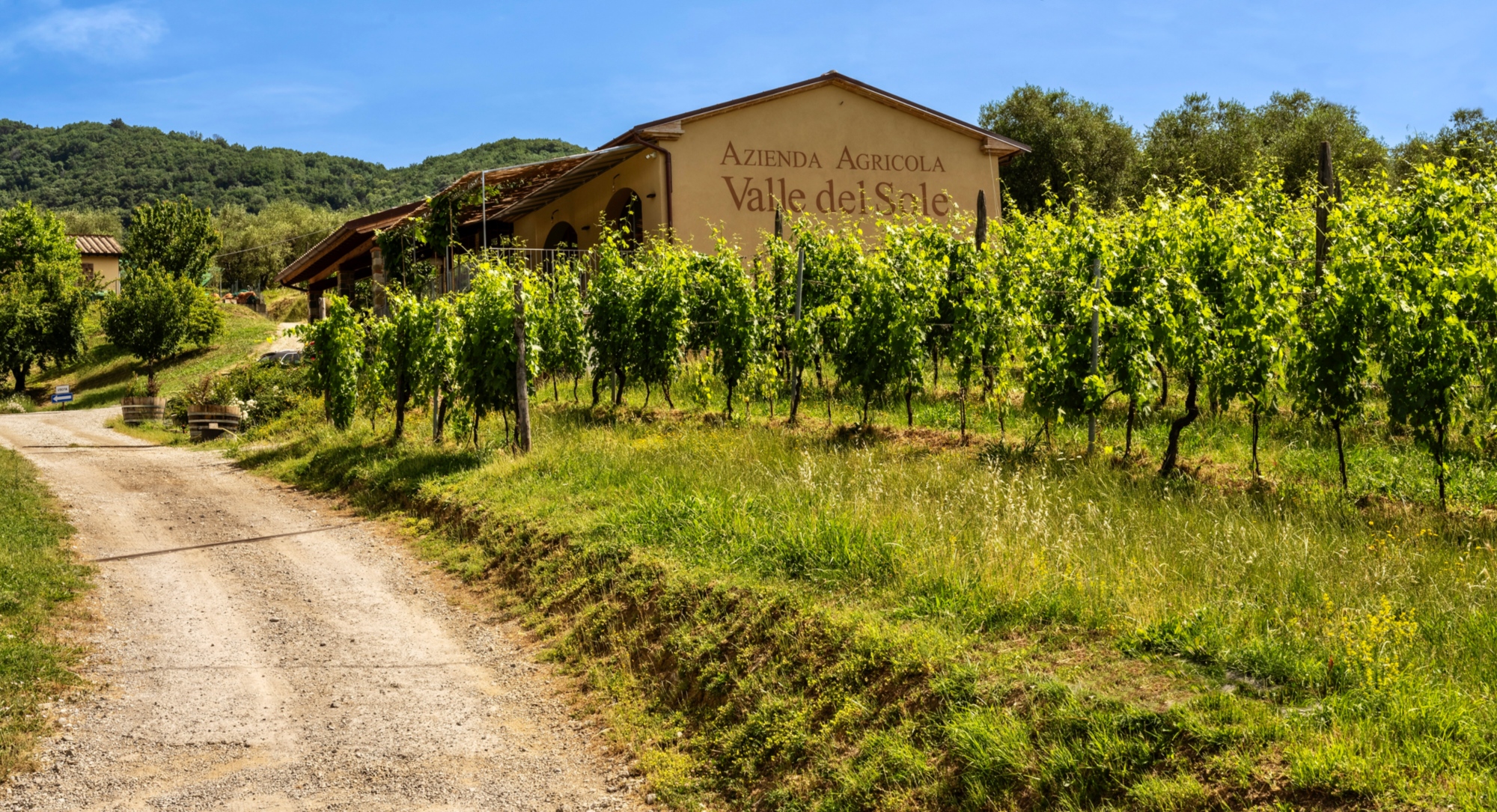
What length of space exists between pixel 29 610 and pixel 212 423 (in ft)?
52.5

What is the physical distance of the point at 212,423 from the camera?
22641mm

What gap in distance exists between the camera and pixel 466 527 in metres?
10.5

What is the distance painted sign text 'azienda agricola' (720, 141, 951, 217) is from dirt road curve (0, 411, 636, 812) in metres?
13.5

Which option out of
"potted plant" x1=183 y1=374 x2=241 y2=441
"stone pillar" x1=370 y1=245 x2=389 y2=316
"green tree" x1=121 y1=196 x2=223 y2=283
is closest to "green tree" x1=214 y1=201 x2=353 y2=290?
"green tree" x1=121 y1=196 x2=223 y2=283

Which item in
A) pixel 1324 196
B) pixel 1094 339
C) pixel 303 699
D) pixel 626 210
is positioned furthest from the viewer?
pixel 626 210

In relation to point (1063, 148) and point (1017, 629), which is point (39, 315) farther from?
point (1017, 629)

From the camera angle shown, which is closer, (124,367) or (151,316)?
(151,316)

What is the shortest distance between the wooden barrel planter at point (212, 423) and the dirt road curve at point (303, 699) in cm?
1233

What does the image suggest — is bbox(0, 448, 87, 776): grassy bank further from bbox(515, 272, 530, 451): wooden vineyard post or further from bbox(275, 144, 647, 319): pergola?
bbox(275, 144, 647, 319): pergola

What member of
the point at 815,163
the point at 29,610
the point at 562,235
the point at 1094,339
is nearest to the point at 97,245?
the point at 562,235

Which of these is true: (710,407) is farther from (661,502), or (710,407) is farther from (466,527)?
(661,502)

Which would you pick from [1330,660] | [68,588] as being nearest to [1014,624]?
[1330,660]

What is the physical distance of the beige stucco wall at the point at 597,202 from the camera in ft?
73.2

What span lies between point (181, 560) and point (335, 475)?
4.52 meters
